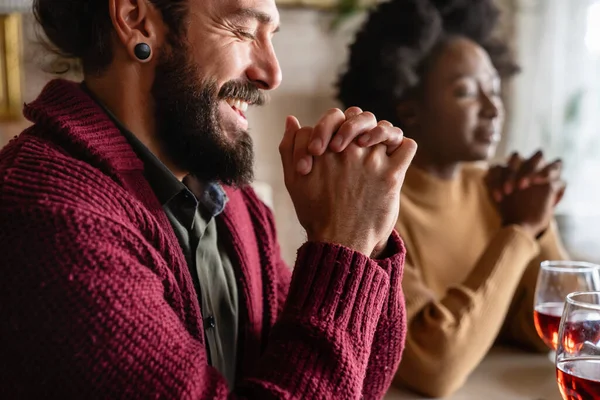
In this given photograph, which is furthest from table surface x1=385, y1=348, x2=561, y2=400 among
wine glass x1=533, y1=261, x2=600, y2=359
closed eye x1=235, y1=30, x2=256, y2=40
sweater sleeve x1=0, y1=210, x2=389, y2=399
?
closed eye x1=235, y1=30, x2=256, y2=40

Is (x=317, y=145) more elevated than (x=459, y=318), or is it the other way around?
(x=317, y=145)

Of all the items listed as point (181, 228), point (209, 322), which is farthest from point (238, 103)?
point (209, 322)

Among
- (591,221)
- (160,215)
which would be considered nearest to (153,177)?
(160,215)

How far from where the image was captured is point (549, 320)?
96 centimetres

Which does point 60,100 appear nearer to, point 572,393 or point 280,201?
point 572,393

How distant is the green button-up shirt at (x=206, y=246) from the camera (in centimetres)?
93

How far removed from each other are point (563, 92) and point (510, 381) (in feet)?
4.10

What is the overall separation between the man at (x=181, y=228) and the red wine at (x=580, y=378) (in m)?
Answer: 0.24

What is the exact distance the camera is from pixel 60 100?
2.82 ft

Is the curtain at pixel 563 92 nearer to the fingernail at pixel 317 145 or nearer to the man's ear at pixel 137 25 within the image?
the fingernail at pixel 317 145

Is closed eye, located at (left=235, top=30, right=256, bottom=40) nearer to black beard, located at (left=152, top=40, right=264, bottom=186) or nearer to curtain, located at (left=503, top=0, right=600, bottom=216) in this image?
black beard, located at (left=152, top=40, right=264, bottom=186)

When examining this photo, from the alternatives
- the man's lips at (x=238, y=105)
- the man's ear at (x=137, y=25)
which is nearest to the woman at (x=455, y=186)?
the man's lips at (x=238, y=105)

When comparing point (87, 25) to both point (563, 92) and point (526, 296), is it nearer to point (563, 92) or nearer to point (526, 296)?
point (526, 296)

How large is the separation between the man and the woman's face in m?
0.59
